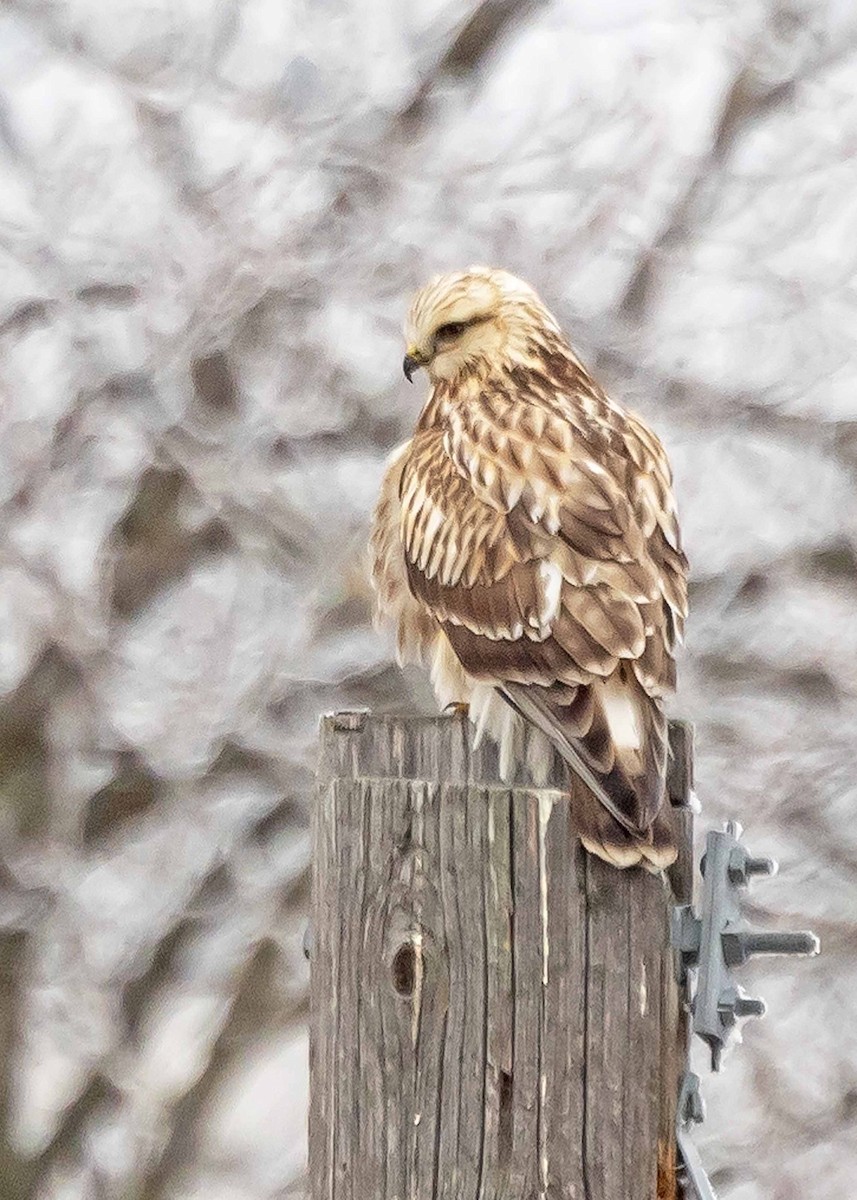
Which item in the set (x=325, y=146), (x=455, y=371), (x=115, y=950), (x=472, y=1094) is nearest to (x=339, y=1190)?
(x=472, y=1094)

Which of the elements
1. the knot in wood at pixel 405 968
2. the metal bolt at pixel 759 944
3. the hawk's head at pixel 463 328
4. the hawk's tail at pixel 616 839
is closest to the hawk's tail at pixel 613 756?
the hawk's tail at pixel 616 839

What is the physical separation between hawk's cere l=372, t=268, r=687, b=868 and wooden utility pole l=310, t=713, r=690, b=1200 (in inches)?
4.8

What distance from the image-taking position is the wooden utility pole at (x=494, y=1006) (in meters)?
2.79

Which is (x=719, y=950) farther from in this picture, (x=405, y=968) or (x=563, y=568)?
(x=563, y=568)

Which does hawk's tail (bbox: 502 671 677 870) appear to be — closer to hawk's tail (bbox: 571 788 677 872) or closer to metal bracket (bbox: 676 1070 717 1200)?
hawk's tail (bbox: 571 788 677 872)

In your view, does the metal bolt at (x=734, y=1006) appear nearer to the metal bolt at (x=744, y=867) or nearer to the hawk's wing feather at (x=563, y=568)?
the metal bolt at (x=744, y=867)

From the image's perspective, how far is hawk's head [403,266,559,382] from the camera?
5023 mm

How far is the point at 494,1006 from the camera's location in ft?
9.25

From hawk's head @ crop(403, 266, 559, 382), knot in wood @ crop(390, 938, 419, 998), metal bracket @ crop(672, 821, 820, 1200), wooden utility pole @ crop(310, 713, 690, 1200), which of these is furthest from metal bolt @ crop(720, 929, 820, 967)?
hawk's head @ crop(403, 266, 559, 382)

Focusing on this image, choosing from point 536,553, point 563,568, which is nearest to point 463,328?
point 536,553

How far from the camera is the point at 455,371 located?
16.6 ft

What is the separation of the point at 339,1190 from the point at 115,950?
26.8 feet

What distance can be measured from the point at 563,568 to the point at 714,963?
3.79ft

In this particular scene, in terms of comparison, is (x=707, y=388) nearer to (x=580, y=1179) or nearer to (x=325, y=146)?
(x=325, y=146)
